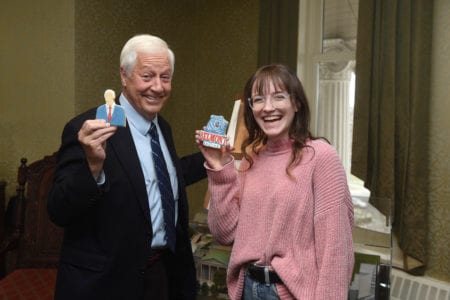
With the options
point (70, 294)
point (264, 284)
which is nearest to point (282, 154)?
point (264, 284)

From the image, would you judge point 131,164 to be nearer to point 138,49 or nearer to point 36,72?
point 138,49

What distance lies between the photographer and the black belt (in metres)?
1.23

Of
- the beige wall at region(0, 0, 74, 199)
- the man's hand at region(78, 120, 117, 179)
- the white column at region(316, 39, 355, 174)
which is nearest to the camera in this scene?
the man's hand at region(78, 120, 117, 179)

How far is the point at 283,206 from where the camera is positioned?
121 centimetres

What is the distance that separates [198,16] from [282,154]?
2.67 m

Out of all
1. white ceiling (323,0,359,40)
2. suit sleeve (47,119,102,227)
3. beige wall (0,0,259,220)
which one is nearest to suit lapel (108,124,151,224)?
suit sleeve (47,119,102,227)

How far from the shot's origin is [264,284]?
1.25m

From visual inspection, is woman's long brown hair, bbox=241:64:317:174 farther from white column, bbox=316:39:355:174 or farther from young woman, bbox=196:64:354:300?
white column, bbox=316:39:355:174

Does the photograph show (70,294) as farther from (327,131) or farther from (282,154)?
(327,131)

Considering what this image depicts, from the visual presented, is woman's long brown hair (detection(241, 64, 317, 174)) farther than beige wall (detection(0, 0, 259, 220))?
No

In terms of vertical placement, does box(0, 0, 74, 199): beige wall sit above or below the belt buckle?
above

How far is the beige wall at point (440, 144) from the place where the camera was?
2293 mm

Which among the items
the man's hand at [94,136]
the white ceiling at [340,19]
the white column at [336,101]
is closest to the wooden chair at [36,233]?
the man's hand at [94,136]

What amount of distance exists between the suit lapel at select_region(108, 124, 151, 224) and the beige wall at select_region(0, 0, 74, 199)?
1.60 meters
